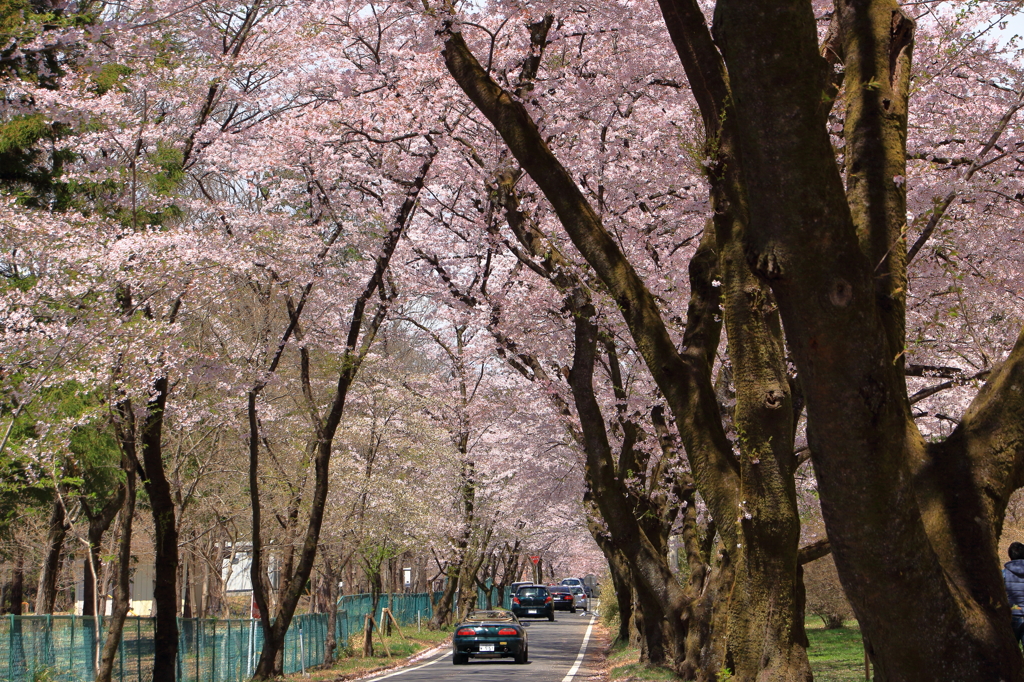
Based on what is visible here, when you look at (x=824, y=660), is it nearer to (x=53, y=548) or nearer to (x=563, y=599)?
(x=53, y=548)

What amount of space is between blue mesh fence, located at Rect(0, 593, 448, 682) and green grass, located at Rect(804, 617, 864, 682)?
10551 mm

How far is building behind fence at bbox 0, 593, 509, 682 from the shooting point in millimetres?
12445

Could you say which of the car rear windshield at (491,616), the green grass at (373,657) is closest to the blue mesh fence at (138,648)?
the green grass at (373,657)

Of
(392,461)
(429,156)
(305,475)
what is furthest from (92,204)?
(392,461)

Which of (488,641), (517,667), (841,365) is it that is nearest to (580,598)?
(488,641)

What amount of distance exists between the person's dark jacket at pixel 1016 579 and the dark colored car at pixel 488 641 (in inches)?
559

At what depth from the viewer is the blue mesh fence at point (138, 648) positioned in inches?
Answer: 490

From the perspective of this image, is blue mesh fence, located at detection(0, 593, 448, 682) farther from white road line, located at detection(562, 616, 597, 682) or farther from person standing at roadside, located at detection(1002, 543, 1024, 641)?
person standing at roadside, located at detection(1002, 543, 1024, 641)

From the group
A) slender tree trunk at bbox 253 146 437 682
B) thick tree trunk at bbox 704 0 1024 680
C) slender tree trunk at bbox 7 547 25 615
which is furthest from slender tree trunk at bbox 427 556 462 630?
thick tree trunk at bbox 704 0 1024 680

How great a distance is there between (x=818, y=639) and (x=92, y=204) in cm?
2126

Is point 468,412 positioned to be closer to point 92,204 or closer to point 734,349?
point 92,204

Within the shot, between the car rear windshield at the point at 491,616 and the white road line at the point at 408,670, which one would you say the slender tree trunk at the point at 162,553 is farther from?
the car rear windshield at the point at 491,616

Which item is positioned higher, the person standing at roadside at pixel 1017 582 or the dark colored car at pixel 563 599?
the person standing at roadside at pixel 1017 582

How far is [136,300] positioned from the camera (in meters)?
13.5
